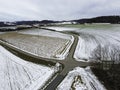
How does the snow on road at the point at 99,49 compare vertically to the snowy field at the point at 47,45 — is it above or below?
above

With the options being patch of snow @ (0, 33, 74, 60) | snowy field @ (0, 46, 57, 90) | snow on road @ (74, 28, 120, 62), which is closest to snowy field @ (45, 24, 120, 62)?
snow on road @ (74, 28, 120, 62)

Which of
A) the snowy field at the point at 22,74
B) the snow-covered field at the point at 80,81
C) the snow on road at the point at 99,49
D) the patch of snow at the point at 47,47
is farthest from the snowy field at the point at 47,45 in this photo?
the snow-covered field at the point at 80,81

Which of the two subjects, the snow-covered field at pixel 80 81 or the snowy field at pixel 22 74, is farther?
the snowy field at pixel 22 74

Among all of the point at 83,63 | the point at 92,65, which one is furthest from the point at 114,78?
the point at 83,63

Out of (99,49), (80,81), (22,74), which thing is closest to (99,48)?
(99,49)

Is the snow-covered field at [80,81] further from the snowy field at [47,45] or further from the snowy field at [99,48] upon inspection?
the snowy field at [47,45]

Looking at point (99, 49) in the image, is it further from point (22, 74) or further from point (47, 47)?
point (47, 47)

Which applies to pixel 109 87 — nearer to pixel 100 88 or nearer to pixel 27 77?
pixel 100 88
